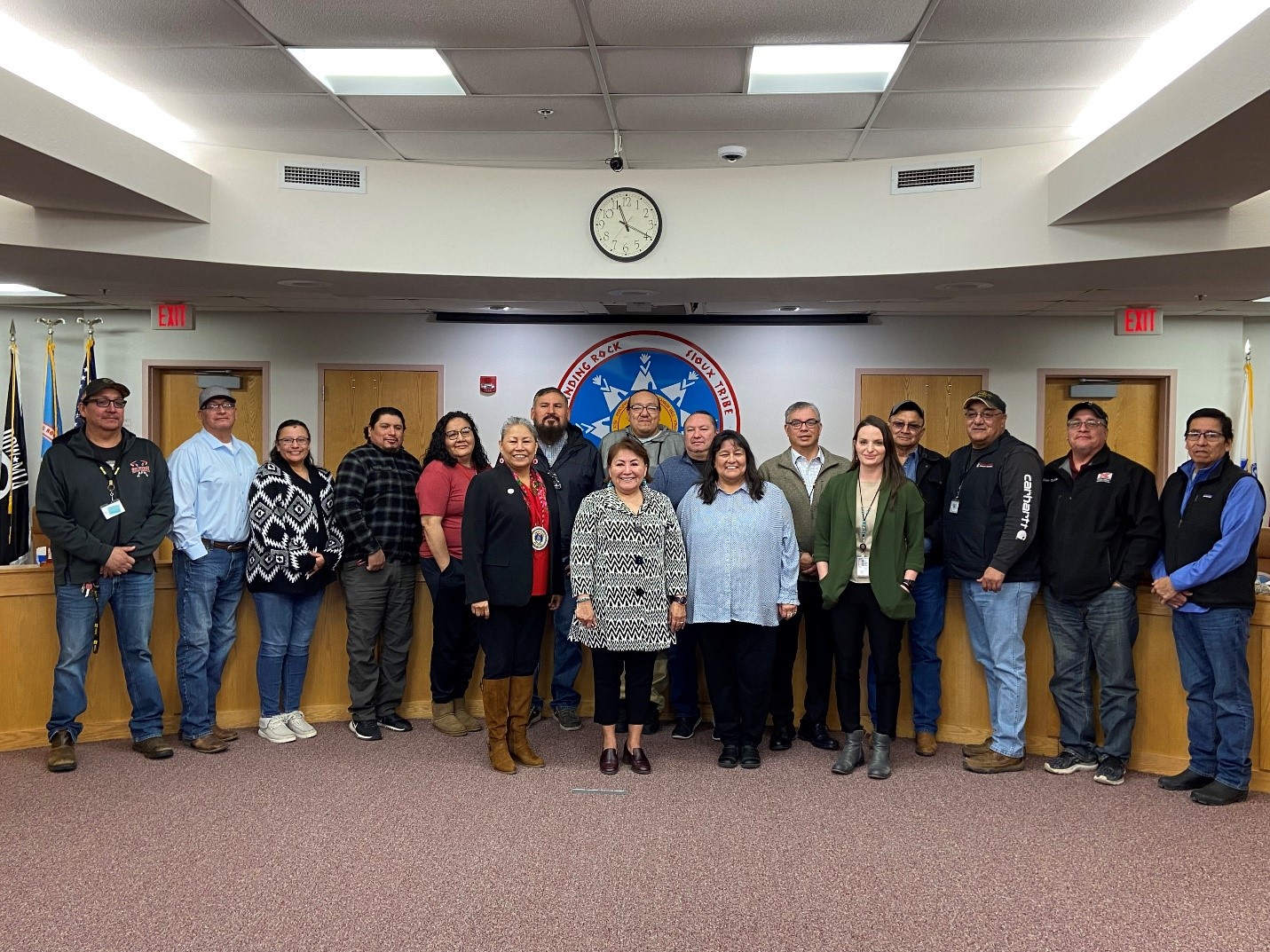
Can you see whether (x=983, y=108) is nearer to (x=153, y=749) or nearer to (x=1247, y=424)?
(x=153, y=749)

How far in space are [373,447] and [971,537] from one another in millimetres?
2778

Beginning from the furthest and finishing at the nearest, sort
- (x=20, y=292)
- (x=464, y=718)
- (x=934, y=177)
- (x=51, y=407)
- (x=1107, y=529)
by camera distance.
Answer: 1. (x=51, y=407)
2. (x=20, y=292)
3. (x=934, y=177)
4. (x=464, y=718)
5. (x=1107, y=529)

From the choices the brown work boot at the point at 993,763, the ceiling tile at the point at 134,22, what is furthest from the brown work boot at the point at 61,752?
the brown work boot at the point at 993,763

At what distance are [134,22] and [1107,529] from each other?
447 cm

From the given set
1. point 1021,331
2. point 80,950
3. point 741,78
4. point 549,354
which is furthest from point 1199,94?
point 549,354

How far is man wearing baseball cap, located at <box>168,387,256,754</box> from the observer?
421cm

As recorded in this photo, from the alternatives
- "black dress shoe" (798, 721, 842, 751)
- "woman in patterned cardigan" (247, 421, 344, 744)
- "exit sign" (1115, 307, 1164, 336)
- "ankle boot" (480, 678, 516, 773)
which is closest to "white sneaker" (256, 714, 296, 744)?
"woman in patterned cardigan" (247, 421, 344, 744)

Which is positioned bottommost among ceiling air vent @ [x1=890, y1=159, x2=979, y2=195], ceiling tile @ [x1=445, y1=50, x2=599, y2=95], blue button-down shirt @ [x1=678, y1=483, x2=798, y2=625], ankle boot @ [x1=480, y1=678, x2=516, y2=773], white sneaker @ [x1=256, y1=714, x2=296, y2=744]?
white sneaker @ [x1=256, y1=714, x2=296, y2=744]

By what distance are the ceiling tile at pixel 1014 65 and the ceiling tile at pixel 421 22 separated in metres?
1.53

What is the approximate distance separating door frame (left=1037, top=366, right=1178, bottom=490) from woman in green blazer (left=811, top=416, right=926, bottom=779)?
4996mm

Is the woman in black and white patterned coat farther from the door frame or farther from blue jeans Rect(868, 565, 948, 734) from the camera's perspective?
the door frame

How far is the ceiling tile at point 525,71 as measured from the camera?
4.07m

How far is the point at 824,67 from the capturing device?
4.27m

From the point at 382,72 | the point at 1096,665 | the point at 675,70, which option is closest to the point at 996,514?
the point at 1096,665
